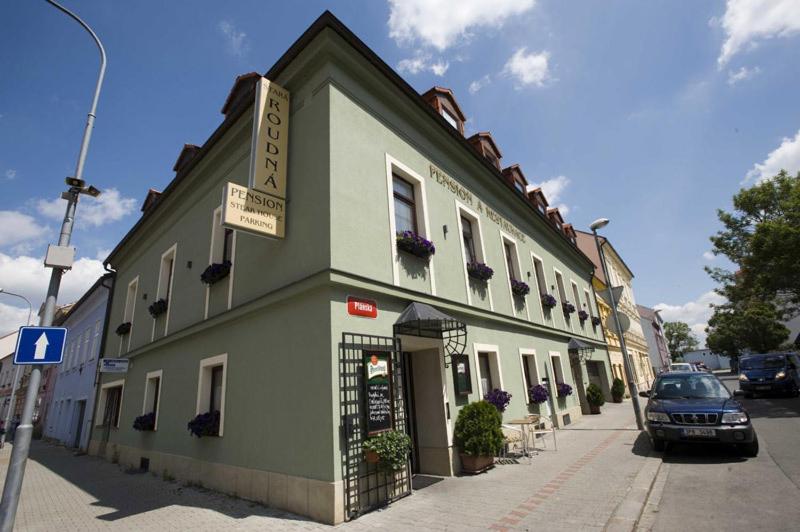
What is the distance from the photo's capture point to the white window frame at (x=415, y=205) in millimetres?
7590

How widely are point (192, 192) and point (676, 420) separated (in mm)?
13372

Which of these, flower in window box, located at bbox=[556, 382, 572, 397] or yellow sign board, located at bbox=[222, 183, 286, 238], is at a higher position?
yellow sign board, located at bbox=[222, 183, 286, 238]

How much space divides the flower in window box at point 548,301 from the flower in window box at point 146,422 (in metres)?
13.1

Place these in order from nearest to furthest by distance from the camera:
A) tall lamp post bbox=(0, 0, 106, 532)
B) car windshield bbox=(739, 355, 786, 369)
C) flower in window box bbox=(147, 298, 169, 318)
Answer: tall lamp post bbox=(0, 0, 106, 532), flower in window box bbox=(147, 298, 169, 318), car windshield bbox=(739, 355, 786, 369)

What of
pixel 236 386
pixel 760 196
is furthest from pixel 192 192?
pixel 760 196

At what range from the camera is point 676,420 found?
7.60 m

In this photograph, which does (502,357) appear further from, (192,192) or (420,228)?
(192,192)

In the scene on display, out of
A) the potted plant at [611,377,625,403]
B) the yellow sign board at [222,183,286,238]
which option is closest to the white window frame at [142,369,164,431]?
the yellow sign board at [222,183,286,238]

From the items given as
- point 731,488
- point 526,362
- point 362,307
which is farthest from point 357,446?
point 526,362

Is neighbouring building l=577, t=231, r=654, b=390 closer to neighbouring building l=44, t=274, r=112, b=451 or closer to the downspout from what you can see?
the downspout

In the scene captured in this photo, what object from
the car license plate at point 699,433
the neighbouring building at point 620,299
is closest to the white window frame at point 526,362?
the car license plate at point 699,433

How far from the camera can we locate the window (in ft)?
27.5

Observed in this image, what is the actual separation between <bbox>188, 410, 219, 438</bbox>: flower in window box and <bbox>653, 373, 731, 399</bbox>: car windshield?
968cm

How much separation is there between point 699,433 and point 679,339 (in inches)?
4080
